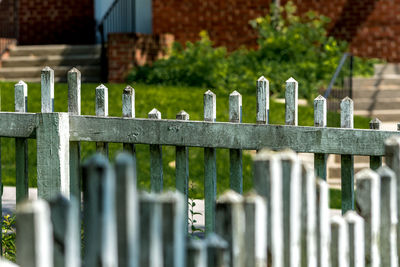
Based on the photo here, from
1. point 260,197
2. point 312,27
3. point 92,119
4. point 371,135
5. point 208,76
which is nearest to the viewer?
point 260,197

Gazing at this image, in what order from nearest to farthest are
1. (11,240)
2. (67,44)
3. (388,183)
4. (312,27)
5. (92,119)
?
(388,183)
(92,119)
(11,240)
(312,27)
(67,44)

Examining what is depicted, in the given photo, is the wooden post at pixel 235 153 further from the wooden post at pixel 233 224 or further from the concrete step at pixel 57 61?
the concrete step at pixel 57 61

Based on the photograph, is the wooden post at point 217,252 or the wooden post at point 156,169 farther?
the wooden post at point 156,169

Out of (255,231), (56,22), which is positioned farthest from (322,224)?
(56,22)

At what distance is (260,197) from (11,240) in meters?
3.49

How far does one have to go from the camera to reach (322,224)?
7.61 feet

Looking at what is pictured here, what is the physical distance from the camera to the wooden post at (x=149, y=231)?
1.84m

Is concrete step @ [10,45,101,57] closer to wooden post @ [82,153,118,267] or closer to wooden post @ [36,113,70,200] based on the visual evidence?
wooden post @ [36,113,70,200]

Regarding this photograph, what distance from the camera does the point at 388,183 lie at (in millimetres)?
2516

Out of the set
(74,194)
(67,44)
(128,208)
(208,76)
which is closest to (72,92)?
(74,194)

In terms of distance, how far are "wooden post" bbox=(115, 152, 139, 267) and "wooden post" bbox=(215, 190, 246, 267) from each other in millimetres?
298

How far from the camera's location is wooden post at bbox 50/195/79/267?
1.77 m

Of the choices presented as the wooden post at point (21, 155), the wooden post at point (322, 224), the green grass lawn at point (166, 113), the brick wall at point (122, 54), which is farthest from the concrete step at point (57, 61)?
the wooden post at point (322, 224)

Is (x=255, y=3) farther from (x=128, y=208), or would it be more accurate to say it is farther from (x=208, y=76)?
(x=128, y=208)
